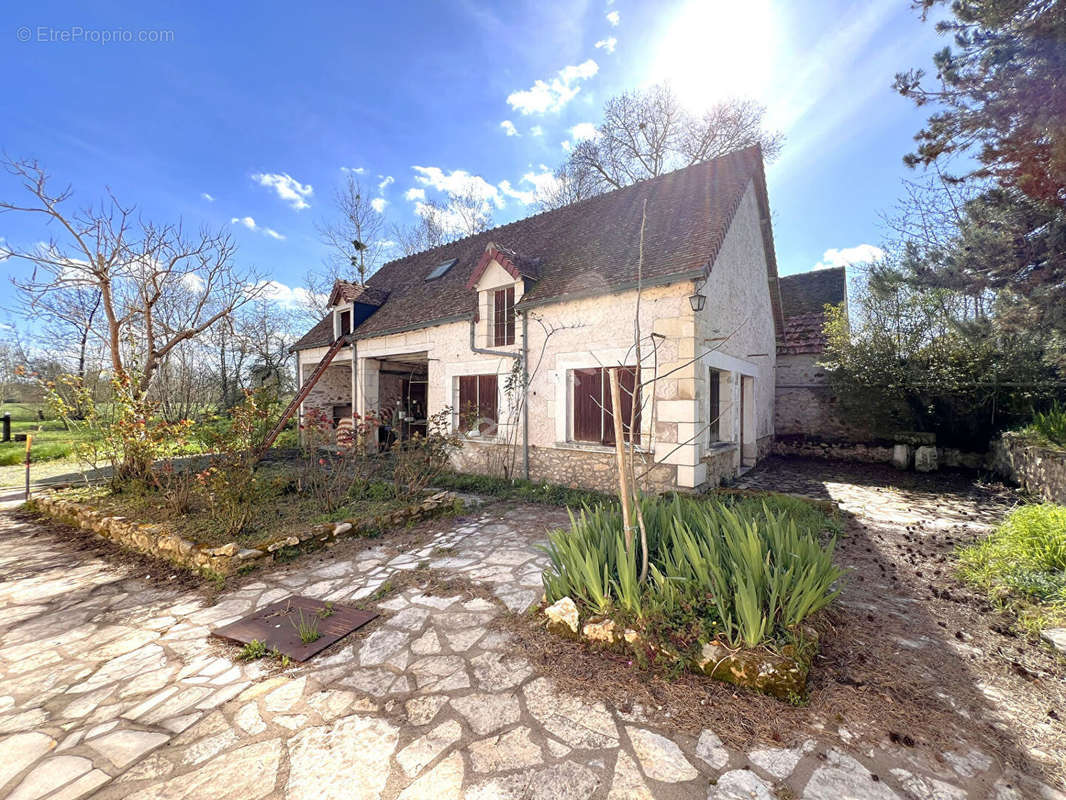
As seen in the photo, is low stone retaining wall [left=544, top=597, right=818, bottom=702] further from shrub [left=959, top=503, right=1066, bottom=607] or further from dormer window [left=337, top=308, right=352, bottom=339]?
dormer window [left=337, top=308, right=352, bottom=339]

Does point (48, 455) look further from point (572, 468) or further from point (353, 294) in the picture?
point (572, 468)

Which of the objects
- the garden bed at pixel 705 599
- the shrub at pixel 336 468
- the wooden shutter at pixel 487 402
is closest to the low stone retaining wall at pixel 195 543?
the shrub at pixel 336 468

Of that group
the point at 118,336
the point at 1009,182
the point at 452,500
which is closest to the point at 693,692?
the point at 452,500

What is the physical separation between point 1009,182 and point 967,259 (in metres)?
1.25

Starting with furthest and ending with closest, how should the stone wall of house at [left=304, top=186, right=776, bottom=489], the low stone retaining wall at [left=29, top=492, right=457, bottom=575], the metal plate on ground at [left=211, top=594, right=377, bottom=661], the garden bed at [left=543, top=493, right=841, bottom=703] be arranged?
the stone wall of house at [left=304, top=186, right=776, bottom=489] → the low stone retaining wall at [left=29, top=492, right=457, bottom=575] → the metal plate on ground at [left=211, top=594, right=377, bottom=661] → the garden bed at [left=543, top=493, right=841, bottom=703]

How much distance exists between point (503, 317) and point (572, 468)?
3.79 meters

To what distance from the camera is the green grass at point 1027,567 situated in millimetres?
3353

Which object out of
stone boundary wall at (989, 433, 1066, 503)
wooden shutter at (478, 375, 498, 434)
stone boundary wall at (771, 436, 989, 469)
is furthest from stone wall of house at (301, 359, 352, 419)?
stone boundary wall at (989, 433, 1066, 503)

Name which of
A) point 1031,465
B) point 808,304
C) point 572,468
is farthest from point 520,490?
point 808,304

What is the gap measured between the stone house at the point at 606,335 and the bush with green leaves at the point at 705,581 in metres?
2.57

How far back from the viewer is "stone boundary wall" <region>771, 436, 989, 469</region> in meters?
10.1

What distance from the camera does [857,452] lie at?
11.3 meters

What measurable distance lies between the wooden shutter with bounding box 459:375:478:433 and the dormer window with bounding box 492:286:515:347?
46.3 inches

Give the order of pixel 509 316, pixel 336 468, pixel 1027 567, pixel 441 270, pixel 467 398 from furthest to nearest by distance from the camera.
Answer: pixel 441 270
pixel 467 398
pixel 509 316
pixel 336 468
pixel 1027 567
